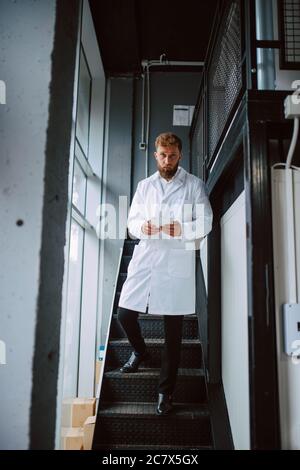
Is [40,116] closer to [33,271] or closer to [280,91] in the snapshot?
[33,271]

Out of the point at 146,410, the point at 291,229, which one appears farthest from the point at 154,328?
the point at 291,229

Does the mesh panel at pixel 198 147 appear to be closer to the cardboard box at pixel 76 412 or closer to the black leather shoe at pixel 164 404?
the black leather shoe at pixel 164 404

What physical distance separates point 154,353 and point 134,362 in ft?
0.65

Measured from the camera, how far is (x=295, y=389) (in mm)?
1544

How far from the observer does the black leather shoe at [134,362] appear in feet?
8.13

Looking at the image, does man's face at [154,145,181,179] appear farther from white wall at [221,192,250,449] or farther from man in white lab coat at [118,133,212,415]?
white wall at [221,192,250,449]

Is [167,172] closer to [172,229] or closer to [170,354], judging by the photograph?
[172,229]

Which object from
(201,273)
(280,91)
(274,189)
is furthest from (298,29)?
(201,273)

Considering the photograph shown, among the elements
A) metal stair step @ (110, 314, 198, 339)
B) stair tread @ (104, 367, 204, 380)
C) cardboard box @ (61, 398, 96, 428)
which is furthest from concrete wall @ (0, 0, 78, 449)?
cardboard box @ (61, 398, 96, 428)

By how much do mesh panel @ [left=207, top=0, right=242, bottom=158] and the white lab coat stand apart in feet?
1.50

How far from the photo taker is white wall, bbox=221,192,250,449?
5.97 feet

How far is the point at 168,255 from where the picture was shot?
2303 mm

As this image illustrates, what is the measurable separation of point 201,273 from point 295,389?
1513mm
